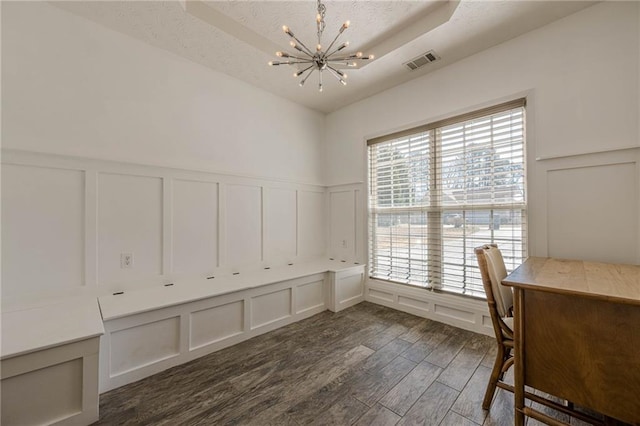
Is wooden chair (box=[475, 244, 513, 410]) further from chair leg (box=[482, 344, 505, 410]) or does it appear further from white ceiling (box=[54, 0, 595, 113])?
white ceiling (box=[54, 0, 595, 113])

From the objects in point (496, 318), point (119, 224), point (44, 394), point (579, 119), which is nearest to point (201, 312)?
point (44, 394)

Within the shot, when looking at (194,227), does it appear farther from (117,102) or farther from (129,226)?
(117,102)

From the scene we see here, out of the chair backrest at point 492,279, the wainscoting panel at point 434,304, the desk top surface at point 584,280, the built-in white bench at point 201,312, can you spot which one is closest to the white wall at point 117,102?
the built-in white bench at point 201,312

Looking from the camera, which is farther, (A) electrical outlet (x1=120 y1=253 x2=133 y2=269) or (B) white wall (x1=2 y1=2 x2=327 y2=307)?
(A) electrical outlet (x1=120 y1=253 x2=133 y2=269)

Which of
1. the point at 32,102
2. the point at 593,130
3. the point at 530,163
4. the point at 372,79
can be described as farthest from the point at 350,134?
the point at 32,102

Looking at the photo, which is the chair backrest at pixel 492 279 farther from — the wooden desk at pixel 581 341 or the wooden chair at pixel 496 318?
the wooden desk at pixel 581 341

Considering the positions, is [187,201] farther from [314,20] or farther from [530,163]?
[530,163]

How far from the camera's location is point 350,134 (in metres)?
3.85

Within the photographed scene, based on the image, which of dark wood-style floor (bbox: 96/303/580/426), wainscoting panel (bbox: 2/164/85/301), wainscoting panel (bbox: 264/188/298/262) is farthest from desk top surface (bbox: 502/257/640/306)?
wainscoting panel (bbox: 2/164/85/301)

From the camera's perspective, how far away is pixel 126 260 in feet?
7.66

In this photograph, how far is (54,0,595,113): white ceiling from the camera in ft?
6.86

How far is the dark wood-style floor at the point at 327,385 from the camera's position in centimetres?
158

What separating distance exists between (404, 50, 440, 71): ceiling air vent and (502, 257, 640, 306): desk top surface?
7.19 ft

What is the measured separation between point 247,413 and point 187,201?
198 cm
